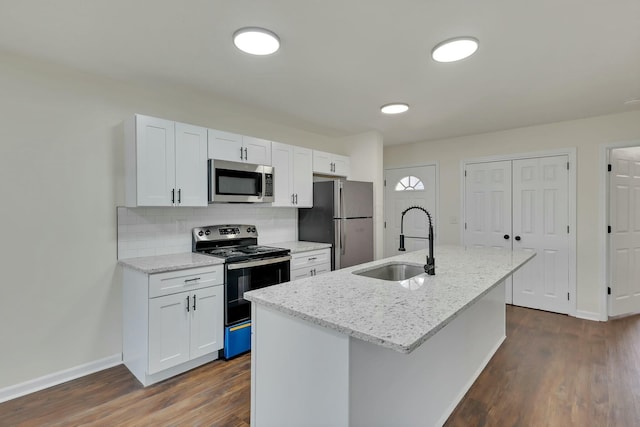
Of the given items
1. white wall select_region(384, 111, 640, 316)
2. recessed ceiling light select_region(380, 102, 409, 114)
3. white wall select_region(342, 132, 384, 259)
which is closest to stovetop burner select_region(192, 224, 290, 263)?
white wall select_region(342, 132, 384, 259)

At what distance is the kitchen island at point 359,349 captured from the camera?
1200 mm

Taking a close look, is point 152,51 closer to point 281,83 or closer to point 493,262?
point 281,83

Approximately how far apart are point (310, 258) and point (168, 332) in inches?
61.3

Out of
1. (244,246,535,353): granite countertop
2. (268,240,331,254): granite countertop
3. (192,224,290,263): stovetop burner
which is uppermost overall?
(192,224,290,263): stovetop burner

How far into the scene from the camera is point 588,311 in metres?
3.67

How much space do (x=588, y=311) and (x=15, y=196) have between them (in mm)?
5602

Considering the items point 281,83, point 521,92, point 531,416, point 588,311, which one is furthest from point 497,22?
point 588,311

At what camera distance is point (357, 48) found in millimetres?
2094

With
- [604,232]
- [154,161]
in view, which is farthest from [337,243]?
[604,232]

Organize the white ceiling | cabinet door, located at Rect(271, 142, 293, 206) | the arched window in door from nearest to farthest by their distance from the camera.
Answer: the white ceiling < cabinet door, located at Rect(271, 142, 293, 206) < the arched window in door

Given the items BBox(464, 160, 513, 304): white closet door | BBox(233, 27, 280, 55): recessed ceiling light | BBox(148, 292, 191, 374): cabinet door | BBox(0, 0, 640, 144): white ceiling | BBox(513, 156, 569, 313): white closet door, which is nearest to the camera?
BBox(0, 0, 640, 144): white ceiling

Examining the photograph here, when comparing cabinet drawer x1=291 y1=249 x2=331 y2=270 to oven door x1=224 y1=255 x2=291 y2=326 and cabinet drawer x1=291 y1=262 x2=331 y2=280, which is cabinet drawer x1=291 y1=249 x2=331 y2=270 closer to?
cabinet drawer x1=291 y1=262 x2=331 y2=280

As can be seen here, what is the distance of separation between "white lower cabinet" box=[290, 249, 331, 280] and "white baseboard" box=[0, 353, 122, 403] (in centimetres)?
168

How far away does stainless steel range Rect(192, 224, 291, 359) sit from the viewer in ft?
8.90
